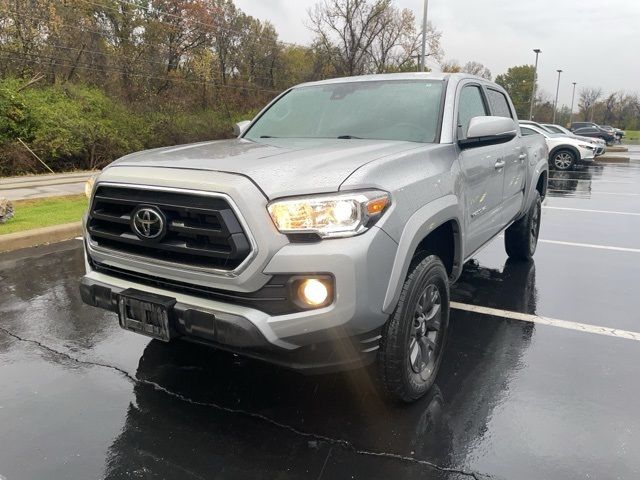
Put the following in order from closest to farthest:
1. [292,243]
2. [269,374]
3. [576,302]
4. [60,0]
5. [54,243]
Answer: [292,243]
[269,374]
[576,302]
[54,243]
[60,0]

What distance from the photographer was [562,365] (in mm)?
3570

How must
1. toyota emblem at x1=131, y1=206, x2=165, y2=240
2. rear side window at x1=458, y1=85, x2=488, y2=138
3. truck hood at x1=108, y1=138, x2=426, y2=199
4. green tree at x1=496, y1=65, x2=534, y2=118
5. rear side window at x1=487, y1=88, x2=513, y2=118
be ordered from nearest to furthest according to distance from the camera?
truck hood at x1=108, y1=138, x2=426, y2=199 → toyota emblem at x1=131, y1=206, x2=165, y2=240 → rear side window at x1=458, y1=85, x2=488, y2=138 → rear side window at x1=487, y1=88, x2=513, y2=118 → green tree at x1=496, y1=65, x2=534, y2=118

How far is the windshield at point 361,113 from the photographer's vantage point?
362 centimetres

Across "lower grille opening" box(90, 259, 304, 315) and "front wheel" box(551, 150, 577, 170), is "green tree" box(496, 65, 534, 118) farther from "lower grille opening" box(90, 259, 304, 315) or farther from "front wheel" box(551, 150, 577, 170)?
"lower grille opening" box(90, 259, 304, 315)

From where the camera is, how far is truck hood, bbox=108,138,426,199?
249 centimetres

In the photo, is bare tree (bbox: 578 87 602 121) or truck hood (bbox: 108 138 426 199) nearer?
truck hood (bbox: 108 138 426 199)

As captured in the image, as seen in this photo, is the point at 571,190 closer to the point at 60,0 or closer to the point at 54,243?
the point at 54,243

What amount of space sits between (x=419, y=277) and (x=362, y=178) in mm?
651

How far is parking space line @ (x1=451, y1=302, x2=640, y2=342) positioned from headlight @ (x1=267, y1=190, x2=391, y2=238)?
258 cm

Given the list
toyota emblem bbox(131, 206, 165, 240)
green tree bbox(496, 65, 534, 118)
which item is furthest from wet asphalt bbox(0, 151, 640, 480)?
green tree bbox(496, 65, 534, 118)

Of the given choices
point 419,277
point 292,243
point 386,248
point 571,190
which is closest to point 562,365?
point 419,277

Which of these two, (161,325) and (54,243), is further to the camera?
(54,243)

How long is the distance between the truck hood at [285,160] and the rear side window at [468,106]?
614 mm

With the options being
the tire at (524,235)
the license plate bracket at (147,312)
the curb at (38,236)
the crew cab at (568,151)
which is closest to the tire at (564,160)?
the crew cab at (568,151)
